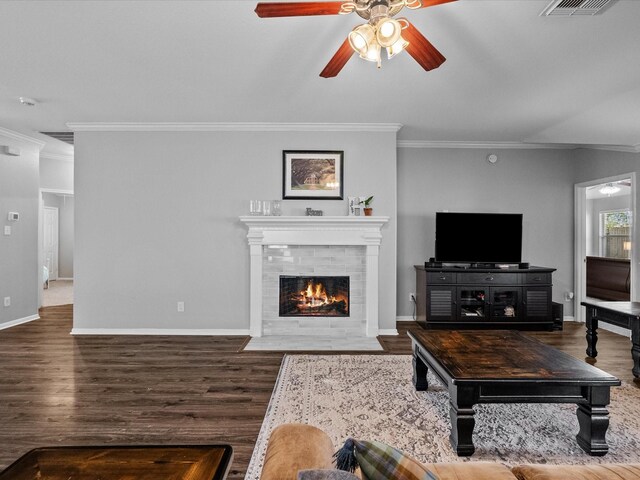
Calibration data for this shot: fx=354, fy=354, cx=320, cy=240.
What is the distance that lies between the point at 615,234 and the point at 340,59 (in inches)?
371

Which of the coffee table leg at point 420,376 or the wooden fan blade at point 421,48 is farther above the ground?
the wooden fan blade at point 421,48

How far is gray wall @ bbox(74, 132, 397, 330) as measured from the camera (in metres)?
4.60

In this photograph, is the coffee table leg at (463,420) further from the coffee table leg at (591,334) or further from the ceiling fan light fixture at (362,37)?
the coffee table leg at (591,334)

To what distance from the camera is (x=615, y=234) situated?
852 cm

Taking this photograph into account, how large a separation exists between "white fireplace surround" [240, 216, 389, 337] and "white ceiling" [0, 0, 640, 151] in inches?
52.2

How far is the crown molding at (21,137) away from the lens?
4923 mm

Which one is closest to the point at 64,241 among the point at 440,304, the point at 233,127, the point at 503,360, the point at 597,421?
the point at 233,127

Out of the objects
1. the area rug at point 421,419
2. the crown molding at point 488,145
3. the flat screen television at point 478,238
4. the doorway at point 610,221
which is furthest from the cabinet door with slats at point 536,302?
the doorway at point 610,221

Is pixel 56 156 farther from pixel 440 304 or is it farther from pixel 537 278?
pixel 537 278

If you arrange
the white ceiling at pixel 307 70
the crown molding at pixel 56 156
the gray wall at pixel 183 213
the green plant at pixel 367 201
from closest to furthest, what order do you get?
1. the white ceiling at pixel 307 70
2. the green plant at pixel 367 201
3. the gray wall at pixel 183 213
4. the crown molding at pixel 56 156

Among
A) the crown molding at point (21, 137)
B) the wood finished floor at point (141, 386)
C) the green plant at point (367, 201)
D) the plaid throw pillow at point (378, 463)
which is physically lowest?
the wood finished floor at point (141, 386)

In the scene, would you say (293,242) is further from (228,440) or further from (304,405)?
(228,440)

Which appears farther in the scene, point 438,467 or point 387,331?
point 387,331

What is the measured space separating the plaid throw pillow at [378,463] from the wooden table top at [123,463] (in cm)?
44
